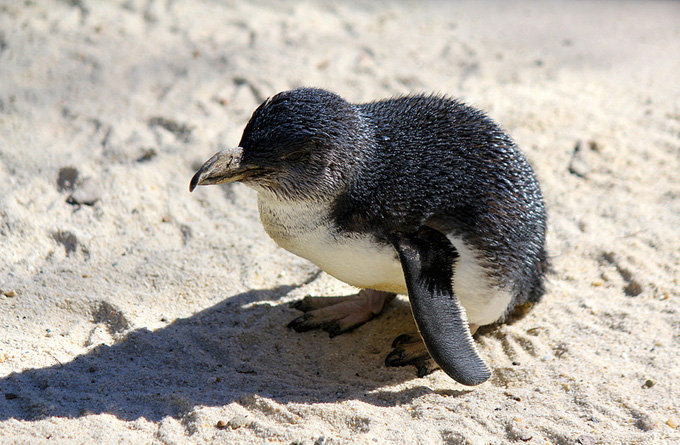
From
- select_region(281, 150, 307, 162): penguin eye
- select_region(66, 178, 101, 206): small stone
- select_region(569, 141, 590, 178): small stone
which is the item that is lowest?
select_region(66, 178, 101, 206): small stone

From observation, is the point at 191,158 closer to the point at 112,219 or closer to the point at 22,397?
the point at 112,219

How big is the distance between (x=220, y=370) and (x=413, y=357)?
85cm

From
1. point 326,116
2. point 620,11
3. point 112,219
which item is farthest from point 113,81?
point 620,11

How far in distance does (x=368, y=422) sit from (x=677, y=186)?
2915mm

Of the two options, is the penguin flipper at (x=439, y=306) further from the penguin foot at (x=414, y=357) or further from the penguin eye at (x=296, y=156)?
the penguin eye at (x=296, y=156)

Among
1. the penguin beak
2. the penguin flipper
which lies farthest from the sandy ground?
the penguin beak

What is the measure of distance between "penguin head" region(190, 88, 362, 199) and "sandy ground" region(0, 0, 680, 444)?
85 cm

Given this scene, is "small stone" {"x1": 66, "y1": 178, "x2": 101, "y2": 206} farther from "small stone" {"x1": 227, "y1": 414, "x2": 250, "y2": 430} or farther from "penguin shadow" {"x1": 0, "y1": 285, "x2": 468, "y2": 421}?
"small stone" {"x1": 227, "y1": 414, "x2": 250, "y2": 430}

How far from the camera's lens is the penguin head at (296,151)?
2.79 m

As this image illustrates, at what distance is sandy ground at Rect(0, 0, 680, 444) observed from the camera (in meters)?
2.78

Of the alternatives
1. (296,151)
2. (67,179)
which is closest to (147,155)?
(67,179)

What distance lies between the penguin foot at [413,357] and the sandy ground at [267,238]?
5 cm

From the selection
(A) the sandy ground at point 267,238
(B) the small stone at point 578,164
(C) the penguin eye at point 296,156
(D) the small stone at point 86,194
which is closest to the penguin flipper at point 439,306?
(A) the sandy ground at point 267,238

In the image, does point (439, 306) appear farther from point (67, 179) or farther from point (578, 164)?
point (67, 179)
